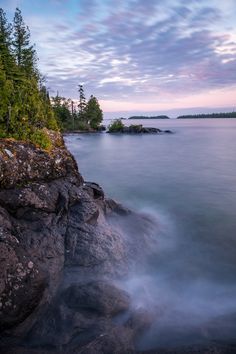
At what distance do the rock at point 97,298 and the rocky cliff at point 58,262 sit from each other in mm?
29

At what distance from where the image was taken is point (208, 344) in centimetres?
880

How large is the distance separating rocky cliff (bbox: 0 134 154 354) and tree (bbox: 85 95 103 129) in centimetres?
10049

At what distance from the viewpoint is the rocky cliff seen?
28.6ft

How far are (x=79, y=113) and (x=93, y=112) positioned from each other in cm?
713

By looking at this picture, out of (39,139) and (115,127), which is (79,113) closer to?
(115,127)

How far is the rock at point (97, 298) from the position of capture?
9703 mm

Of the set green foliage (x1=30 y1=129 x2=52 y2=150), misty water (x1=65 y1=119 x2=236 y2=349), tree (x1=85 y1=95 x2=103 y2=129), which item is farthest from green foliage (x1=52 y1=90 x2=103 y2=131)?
green foliage (x1=30 y1=129 x2=52 y2=150)

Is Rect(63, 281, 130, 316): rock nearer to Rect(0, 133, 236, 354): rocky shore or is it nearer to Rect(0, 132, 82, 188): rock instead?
Rect(0, 133, 236, 354): rocky shore

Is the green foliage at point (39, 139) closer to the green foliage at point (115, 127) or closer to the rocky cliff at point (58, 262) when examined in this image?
the rocky cliff at point (58, 262)

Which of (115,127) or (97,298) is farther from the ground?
(115,127)

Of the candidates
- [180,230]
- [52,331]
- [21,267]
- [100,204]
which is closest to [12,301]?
[21,267]

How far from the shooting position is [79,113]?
118250 mm

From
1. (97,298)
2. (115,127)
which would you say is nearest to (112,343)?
(97,298)

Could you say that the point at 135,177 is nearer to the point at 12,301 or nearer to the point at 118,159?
the point at 118,159
